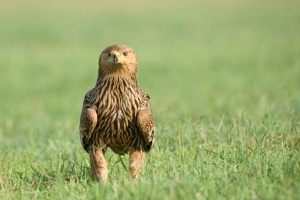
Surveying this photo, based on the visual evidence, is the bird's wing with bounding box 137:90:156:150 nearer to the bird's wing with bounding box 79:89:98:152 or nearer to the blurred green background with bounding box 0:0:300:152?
the bird's wing with bounding box 79:89:98:152

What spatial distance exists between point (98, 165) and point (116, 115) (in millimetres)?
458

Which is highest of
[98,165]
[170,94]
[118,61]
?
[118,61]

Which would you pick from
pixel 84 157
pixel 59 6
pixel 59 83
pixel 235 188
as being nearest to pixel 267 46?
pixel 59 83

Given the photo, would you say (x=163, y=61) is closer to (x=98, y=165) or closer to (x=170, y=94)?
(x=170, y=94)

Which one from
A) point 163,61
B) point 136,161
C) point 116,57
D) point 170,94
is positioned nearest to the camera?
point 116,57

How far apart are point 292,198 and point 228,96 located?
803 centimetres

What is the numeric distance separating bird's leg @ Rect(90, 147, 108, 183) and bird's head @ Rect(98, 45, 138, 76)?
0.70 meters

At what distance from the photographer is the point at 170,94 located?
13352 millimetres

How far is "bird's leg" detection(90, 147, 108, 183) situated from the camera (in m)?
5.86

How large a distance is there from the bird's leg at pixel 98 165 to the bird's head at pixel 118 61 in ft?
2.30

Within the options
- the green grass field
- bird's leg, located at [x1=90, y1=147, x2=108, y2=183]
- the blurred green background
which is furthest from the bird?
the blurred green background

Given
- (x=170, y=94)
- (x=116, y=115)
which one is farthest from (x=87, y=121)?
(x=170, y=94)

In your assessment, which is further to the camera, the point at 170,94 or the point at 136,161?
the point at 170,94

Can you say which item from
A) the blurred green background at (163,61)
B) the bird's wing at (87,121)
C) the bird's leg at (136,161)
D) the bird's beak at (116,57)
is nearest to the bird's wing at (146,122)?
the bird's leg at (136,161)
